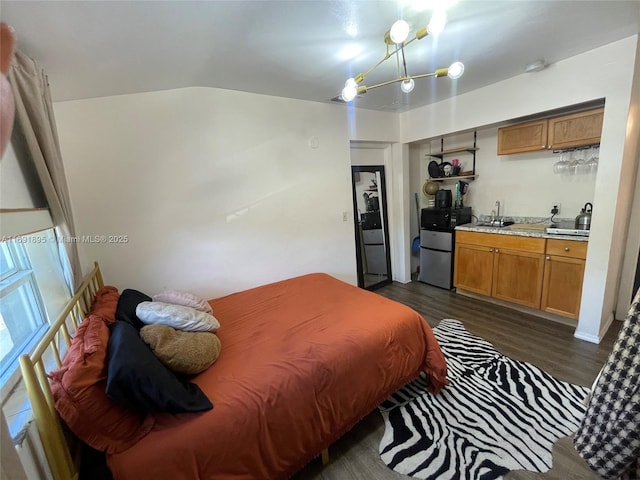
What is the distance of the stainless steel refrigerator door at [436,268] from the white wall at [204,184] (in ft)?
5.15

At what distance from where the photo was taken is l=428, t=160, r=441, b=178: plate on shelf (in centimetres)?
390

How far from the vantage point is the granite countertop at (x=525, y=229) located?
2.58 meters

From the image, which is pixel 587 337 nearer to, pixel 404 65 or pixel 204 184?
pixel 404 65

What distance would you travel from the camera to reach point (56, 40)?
1315 mm

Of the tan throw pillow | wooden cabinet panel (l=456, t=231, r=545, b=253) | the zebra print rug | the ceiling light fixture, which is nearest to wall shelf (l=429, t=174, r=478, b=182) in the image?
wooden cabinet panel (l=456, t=231, r=545, b=253)

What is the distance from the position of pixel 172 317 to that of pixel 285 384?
72cm

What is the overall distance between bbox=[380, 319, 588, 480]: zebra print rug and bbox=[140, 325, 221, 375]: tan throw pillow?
116 cm

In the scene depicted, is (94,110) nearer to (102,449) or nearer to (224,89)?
(224,89)

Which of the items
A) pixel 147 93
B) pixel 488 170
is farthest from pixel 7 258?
pixel 488 170

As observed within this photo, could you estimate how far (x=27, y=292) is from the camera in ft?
4.61

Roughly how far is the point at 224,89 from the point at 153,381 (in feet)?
7.81

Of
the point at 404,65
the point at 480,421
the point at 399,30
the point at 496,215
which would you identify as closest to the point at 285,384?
the point at 480,421

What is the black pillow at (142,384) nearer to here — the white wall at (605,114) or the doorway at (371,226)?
the doorway at (371,226)

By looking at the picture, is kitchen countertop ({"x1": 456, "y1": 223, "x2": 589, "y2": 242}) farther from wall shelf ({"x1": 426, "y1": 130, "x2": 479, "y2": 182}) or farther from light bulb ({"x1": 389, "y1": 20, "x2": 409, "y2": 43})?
light bulb ({"x1": 389, "y1": 20, "x2": 409, "y2": 43})
